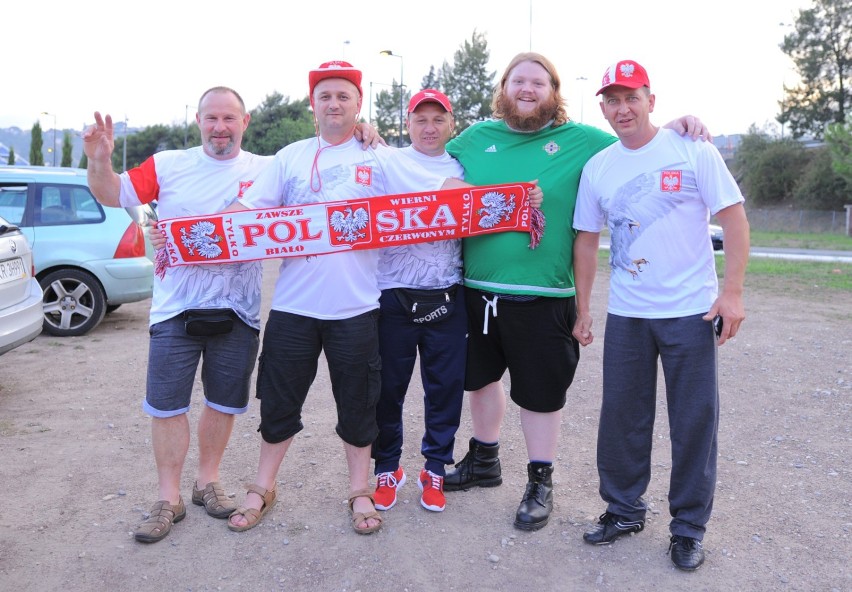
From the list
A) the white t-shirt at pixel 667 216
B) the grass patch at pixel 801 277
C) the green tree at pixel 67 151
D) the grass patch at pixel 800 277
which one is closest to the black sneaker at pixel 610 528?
the white t-shirt at pixel 667 216

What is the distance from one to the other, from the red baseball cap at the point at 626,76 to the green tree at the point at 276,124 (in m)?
49.4

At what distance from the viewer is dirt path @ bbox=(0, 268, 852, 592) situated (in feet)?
11.0

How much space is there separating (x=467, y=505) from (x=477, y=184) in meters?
1.72

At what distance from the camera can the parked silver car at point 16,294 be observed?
18.5 ft

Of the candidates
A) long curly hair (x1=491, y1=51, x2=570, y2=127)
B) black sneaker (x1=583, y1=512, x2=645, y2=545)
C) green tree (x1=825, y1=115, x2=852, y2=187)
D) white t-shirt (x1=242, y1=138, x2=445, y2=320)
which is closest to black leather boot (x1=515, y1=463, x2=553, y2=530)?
black sneaker (x1=583, y1=512, x2=645, y2=545)

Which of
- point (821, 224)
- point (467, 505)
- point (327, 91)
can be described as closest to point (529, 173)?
point (327, 91)

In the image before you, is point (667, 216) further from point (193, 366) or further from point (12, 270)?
point (12, 270)

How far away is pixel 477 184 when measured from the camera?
4.00 metres

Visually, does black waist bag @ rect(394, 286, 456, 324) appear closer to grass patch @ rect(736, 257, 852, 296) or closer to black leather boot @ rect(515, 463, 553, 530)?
black leather boot @ rect(515, 463, 553, 530)

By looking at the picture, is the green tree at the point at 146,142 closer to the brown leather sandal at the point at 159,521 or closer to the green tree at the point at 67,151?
the green tree at the point at 67,151

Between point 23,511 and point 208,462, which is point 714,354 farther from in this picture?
point 23,511

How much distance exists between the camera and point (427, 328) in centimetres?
400

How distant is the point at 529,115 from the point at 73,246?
6486 mm

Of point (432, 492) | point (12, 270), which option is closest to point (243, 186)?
point (432, 492)
